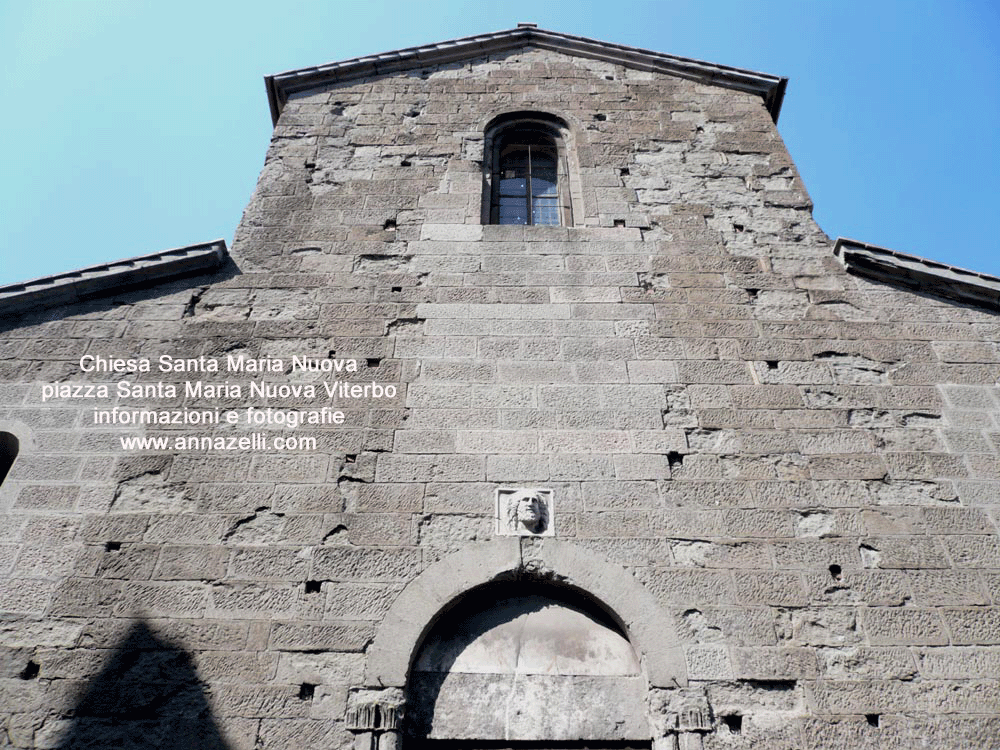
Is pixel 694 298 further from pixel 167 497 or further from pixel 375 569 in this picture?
pixel 167 497

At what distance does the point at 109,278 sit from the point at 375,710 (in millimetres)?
3931

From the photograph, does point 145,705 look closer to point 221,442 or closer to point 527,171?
point 221,442

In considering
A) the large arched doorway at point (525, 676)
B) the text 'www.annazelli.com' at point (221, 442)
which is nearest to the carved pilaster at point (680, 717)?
the large arched doorway at point (525, 676)

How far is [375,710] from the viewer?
3.70m

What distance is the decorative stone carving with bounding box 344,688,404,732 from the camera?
3.66 meters

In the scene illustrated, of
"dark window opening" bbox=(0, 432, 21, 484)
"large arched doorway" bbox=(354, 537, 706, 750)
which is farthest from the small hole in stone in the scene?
"dark window opening" bbox=(0, 432, 21, 484)

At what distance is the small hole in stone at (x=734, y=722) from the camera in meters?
3.72

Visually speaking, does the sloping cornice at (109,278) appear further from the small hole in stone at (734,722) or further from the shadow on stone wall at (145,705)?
the small hole in stone at (734,722)

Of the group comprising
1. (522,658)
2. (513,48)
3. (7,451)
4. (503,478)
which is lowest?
(522,658)

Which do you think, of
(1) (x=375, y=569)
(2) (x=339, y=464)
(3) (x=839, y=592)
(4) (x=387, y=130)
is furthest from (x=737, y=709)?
(4) (x=387, y=130)

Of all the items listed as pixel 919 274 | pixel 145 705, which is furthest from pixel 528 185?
pixel 145 705

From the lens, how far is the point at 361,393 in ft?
16.5

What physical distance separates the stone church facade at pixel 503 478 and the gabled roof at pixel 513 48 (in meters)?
1.39

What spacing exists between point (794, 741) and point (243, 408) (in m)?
3.90
